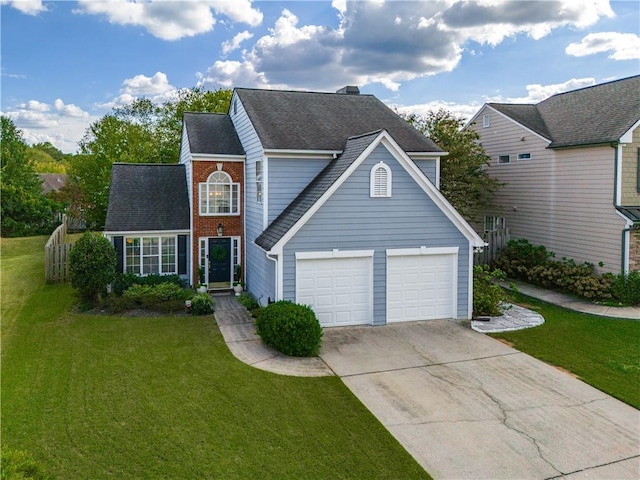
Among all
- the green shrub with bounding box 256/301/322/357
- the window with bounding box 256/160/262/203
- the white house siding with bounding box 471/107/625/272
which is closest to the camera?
the green shrub with bounding box 256/301/322/357

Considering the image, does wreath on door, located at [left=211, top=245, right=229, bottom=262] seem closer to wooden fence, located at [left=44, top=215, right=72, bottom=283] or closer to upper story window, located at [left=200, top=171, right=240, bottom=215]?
upper story window, located at [left=200, top=171, right=240, bottom=215]

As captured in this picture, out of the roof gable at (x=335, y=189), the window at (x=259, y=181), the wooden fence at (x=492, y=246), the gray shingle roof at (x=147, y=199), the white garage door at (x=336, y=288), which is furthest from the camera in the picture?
the wooden fence at (x=492, y=246)

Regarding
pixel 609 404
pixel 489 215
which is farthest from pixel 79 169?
pixel 609 404

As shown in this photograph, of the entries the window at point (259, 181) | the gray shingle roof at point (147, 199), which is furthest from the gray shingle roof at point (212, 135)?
the gray shingle roof at point (147, 199)

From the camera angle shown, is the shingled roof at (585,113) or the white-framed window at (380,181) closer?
the white-framed window at (380,181)

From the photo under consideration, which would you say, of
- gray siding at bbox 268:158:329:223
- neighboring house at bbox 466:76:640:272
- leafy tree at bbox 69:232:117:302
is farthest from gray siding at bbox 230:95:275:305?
neighboring house at bbox 466:76:640:272

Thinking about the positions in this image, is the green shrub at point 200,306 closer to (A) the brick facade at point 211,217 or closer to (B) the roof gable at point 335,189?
(B) the roof gable at point 335,189
